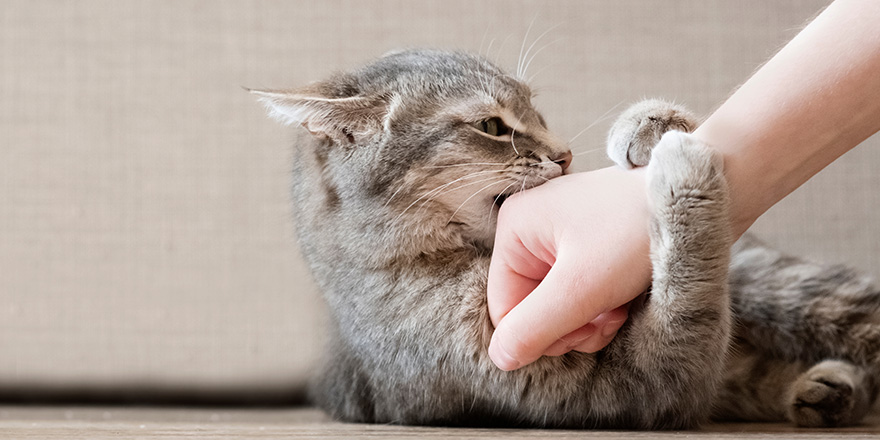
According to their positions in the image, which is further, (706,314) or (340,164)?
(340,164)

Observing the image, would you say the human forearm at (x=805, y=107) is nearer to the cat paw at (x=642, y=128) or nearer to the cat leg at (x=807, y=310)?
the cat paw at (x=642, y=128)

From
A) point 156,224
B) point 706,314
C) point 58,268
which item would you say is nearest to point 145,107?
point 156,224

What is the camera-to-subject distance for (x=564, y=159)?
3.58ft

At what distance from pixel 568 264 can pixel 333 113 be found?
0.47 meters

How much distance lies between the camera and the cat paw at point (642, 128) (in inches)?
37.3

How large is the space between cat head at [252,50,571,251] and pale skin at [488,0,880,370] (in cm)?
15

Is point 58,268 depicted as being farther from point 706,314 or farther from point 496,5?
point 706,314

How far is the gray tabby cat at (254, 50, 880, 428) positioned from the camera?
907 millimetres

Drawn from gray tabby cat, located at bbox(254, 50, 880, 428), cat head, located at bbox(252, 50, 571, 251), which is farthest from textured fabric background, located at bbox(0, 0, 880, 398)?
cat head, located at bbox(252, 50, 571, 251)

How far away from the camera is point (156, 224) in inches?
68.2

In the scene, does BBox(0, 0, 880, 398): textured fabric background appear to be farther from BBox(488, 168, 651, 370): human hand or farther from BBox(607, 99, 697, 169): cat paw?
BBox(488, 168, 651, 370): human hand

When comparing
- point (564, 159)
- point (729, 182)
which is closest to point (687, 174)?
point (729, 182)

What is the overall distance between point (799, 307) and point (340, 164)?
2.68 ft

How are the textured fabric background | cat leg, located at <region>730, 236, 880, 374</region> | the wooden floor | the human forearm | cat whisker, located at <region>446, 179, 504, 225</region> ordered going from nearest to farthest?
1. the human forearm
2. the wooden floor
3. cat whisker, located at <region>446, 179, 504, 225</region>
4. cat leg, located at <region>730, 236, 880, 374</region>
5. the textured fabric background
